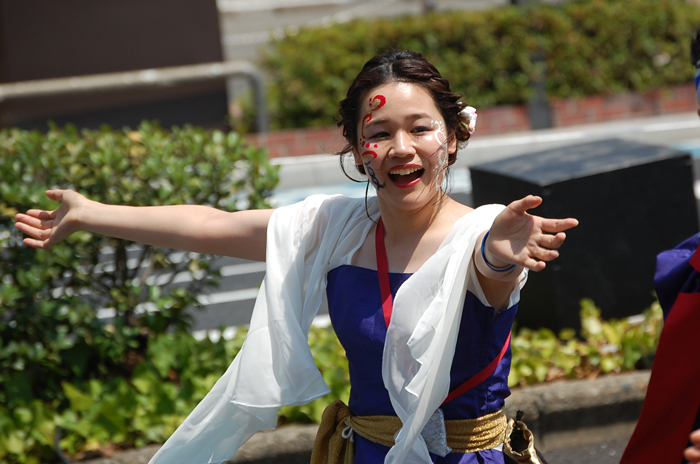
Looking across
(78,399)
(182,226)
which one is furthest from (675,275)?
(78,399)

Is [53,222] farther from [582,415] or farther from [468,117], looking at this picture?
[582,415]

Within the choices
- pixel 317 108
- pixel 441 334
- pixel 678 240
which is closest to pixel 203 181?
pixel 441 334

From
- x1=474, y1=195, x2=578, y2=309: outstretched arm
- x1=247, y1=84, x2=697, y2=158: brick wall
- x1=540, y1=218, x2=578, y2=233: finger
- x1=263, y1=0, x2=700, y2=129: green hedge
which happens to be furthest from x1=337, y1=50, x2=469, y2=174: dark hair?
x1=263, y1=0, x2=700, y2=129: green hedge

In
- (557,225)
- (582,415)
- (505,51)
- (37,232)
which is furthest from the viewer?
(505,51)

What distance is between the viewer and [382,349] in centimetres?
207

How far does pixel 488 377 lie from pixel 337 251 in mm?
574

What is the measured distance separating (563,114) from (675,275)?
34.3 feet

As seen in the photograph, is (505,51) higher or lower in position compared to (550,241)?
higher

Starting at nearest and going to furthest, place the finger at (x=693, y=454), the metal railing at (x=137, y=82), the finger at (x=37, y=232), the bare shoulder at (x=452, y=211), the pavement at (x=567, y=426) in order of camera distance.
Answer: the finger at (x=693, y=454), the bare shoulder at (x=452, y=211), the finger at (x=37, y=232), the pavement at (x=567, y=426), the metal railing at (x=137, y=82)

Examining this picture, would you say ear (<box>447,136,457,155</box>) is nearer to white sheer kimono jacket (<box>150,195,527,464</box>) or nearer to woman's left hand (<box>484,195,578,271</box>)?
white sheer kimono jacket (<box>150,195,527,464</box>)

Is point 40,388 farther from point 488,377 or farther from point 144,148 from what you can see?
point 488,377

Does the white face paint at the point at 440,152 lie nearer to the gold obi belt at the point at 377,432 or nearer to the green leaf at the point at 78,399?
the gold obi belt at the point at 377,432

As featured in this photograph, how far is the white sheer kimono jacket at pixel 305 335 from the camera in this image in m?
1.93

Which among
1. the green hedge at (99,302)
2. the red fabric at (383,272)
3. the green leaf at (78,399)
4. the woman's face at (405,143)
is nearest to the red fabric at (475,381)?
the red fabric at (383,272)
